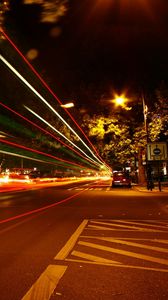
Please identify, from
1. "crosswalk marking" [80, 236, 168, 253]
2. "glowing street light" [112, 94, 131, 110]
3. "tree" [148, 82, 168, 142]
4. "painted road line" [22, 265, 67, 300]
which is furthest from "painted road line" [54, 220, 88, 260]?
"glowing street light" [112, 94, 131, 110]

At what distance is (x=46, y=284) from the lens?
6.04m

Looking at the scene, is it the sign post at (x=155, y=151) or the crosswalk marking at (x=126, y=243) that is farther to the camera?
A: the sign post at (x=155, y=151)

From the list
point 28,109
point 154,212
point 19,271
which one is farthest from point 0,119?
point 19,271

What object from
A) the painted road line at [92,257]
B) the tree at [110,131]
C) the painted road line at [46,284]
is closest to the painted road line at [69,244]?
the painted road line at [92,257]

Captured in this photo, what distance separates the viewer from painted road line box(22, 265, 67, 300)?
5453 mm

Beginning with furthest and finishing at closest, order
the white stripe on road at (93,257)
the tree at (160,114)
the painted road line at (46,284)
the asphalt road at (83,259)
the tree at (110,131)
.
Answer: the tree at (110,131)
the tree at (160,114)
the white stripe on road at (93,257)
the asphalt road at (83,259)
the painted road line at (46,284)

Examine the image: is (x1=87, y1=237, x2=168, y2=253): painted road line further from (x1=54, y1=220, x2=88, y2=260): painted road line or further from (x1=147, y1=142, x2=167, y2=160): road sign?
(x1=147, y1=142, x2=167, y2=160): road sign

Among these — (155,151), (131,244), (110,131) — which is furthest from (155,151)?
(131,244)

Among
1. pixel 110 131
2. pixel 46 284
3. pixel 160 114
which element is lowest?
pixel 46 284

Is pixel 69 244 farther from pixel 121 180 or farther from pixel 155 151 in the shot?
pixel 121 180

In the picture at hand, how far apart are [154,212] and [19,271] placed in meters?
10.8

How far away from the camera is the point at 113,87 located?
33.4 m

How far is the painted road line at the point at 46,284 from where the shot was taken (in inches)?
215

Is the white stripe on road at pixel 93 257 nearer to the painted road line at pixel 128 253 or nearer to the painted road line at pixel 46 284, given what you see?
the painted road line at pixel 128 253
